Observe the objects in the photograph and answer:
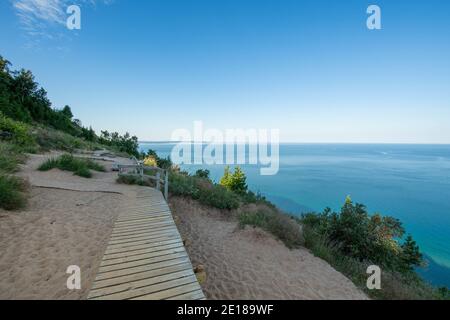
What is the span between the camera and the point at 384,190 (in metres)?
58.4

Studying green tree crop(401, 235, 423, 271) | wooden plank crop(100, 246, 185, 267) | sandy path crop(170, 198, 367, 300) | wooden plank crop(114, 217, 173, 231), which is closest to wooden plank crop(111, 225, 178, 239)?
wooden plank crop(114, 217, 173, 231)

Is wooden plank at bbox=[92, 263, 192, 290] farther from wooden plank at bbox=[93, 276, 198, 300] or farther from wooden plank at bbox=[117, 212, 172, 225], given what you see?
wooden plank at bbox=[117, 212, 172, 225]

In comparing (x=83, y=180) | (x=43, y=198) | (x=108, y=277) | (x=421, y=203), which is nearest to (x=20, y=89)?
(x=83, y=180)

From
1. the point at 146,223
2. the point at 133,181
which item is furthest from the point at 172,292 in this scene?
the point at 133,181

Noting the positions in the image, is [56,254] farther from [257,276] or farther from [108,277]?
[257,276]

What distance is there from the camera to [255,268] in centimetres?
580

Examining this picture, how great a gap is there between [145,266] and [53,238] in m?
3.57

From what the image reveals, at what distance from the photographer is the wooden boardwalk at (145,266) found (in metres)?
2.85

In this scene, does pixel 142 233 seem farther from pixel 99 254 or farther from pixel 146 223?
pixel 99 254

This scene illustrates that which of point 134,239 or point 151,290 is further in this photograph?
point 134,239

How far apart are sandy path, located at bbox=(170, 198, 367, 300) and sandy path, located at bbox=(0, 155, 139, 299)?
2.67 m

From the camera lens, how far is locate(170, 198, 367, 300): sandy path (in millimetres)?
4852

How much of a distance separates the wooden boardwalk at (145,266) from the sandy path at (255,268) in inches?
63.8
